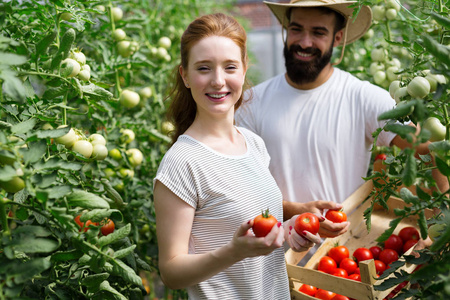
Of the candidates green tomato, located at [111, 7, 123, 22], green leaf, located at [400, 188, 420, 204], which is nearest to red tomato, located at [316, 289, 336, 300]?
green leaf, located at [400, 188, 420, 204]

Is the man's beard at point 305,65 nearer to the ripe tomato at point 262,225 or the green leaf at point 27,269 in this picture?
the ripe tomato at point 262,225

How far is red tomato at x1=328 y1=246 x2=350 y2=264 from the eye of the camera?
1646mm

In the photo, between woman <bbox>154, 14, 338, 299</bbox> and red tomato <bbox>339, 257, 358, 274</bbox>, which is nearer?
woman <bbox>154, 14, 338, 299</bbox>

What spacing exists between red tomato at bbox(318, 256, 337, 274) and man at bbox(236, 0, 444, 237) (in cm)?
33

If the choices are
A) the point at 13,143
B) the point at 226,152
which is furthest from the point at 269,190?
the point at 13,143

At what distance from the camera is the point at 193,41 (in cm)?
128

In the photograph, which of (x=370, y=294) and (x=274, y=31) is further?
(x=274, y=31)

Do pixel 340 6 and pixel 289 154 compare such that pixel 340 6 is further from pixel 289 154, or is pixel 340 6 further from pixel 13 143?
pixel 13 143

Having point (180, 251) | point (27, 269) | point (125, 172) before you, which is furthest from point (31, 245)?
point (125, 172)

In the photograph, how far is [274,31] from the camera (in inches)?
227

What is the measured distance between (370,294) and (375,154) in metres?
0.99

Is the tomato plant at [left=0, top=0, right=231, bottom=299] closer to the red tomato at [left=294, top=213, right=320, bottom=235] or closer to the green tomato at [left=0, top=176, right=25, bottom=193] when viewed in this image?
the green tomato at [left=0, top=176, right=25, bottom=193]

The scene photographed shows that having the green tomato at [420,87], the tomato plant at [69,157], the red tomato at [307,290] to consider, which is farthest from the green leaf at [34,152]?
the red tomato at [307,290]

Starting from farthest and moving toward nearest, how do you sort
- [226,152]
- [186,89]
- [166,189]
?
1. [186,89]
2. [226,152]
3. [166,189]
